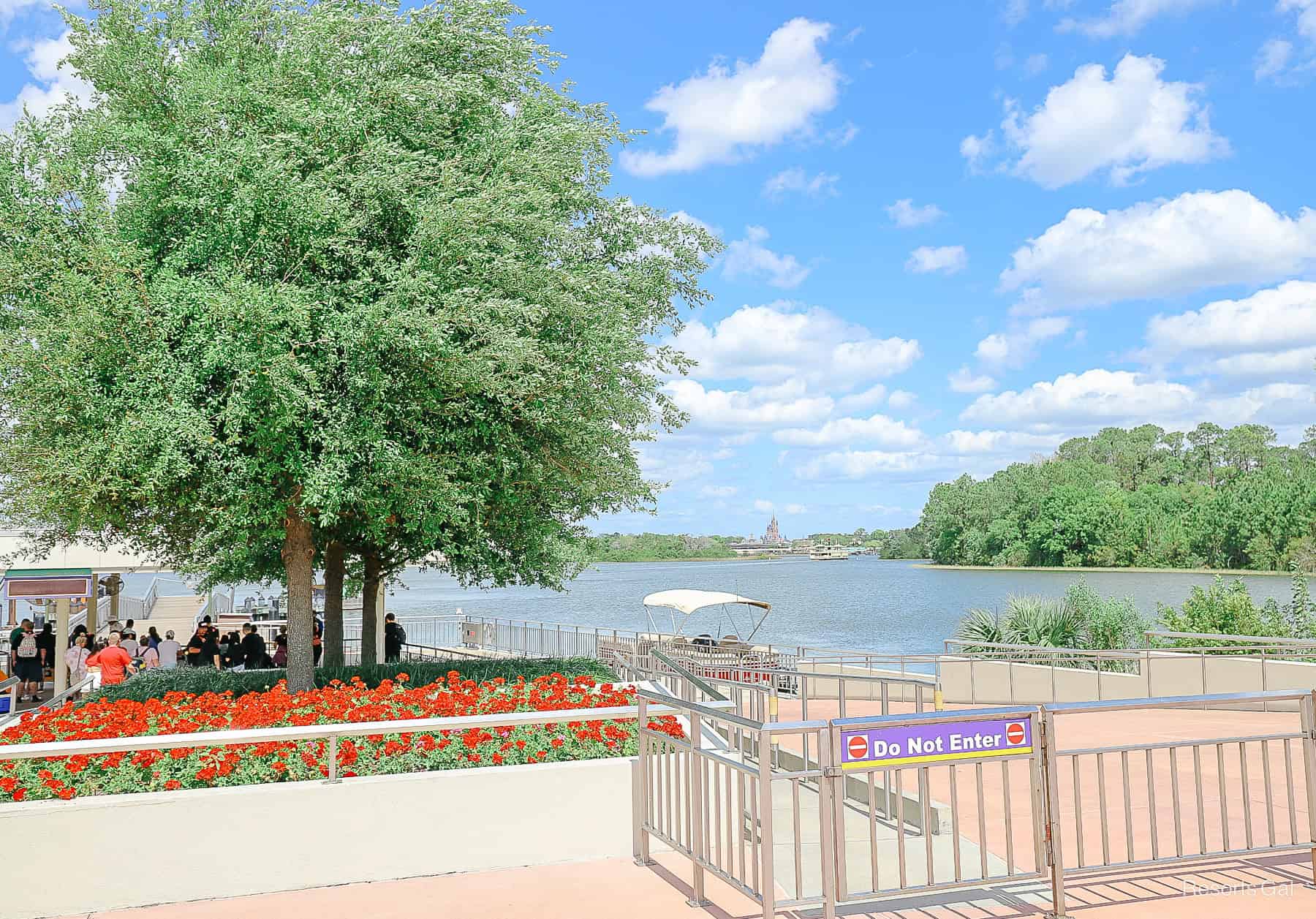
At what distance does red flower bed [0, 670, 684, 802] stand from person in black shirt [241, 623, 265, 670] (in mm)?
10884

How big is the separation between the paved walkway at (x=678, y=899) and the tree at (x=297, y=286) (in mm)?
4549

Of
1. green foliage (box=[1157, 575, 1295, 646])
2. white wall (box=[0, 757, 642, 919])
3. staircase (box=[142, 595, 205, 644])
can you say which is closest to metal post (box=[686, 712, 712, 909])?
white wall (box=[0, 757, 642, 919])

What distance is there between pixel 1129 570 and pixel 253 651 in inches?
3248

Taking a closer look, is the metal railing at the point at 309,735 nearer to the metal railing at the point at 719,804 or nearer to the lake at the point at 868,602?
the metal railing at the point at 719,804

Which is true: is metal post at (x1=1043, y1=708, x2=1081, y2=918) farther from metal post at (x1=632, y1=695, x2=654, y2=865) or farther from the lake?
the lake

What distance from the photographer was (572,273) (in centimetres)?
1297

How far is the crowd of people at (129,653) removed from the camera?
15.5 meters

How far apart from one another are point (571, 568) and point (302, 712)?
48.1 ft

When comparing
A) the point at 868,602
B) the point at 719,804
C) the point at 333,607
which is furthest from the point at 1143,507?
the point at 719,804

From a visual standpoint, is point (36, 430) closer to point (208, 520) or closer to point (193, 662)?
point (208, 520)

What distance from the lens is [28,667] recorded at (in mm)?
17984

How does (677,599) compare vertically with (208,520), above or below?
below

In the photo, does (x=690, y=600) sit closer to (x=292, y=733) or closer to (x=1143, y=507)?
(x=292, y=733)

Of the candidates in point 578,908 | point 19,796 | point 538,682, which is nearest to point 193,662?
point 538,682
